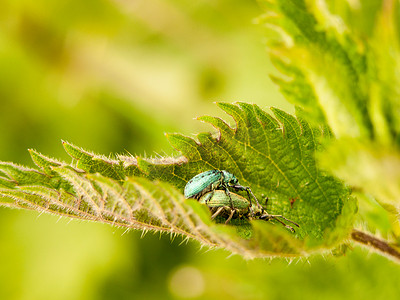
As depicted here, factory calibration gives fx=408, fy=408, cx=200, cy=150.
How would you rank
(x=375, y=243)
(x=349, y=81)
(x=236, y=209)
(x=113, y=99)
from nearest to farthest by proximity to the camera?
(x=349, y=81), (x=375, y=243), (x=236, y=209), (x=113, y=99)

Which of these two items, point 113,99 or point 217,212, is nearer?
point 217,212

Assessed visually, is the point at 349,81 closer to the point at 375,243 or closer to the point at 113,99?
the point at 375,243

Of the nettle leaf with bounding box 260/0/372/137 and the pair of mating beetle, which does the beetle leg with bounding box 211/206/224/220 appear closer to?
the pair of mating beetle

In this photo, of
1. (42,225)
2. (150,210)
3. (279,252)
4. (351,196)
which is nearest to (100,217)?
(150,210)

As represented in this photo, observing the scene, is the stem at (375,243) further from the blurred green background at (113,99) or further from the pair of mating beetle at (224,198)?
the blurred green background at (113,99)

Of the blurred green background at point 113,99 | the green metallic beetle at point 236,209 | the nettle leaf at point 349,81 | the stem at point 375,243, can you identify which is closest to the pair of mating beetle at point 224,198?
the green metallic beetle at point 236,209

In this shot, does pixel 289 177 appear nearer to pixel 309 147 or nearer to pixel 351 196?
pixel 309 147

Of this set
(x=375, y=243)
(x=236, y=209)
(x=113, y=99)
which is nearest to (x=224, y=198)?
(x=236, y=209)
